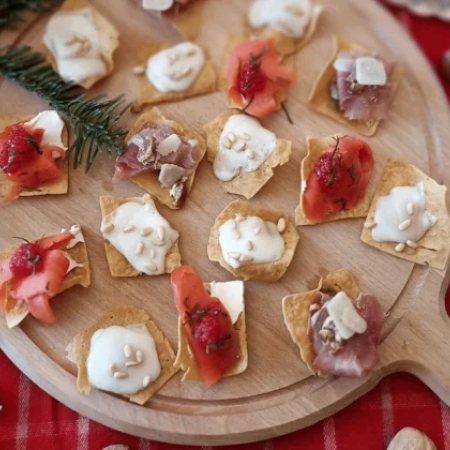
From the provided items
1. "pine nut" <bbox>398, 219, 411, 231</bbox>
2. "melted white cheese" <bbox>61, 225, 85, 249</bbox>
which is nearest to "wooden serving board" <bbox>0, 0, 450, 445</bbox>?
"melted white cheese" <bbox>61, 225, 85, 249</bbox>

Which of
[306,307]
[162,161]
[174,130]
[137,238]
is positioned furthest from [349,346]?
[174,130]

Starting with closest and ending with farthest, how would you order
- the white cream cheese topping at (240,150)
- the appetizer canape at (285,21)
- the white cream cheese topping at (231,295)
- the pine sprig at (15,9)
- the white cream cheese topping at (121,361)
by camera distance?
the white cream cheese topping at (121,361) < the white cream cheese topping at (231,295) < the white cream cheese topping at (240,150) < the pine sprig at (15,9) < the appetizer canape at (285,21)

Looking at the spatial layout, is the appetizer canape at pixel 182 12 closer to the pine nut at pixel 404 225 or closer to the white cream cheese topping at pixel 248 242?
the white cream cheese topping at pixel 248 242

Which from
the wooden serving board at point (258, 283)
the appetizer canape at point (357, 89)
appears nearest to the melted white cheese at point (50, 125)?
the wooden serving board at point (258, 283)

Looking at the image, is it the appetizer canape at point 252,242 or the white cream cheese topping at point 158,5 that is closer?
the appetizer canape at point 252,242

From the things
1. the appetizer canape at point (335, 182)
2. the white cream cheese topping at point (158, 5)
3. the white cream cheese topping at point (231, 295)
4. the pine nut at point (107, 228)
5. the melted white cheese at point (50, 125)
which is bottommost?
the white cream cheese topping at point (231, 295)

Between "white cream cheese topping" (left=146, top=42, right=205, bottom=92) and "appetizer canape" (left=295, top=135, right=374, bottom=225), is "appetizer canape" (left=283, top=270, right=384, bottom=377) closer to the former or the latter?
"appetizer canape" (left=295, top=135, right=374, bottom=225)

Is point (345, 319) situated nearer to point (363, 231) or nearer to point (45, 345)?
point (363, 231)
